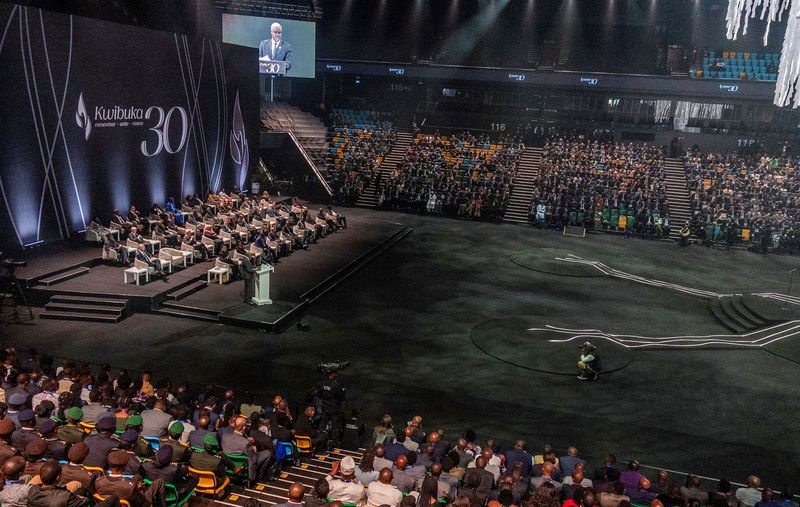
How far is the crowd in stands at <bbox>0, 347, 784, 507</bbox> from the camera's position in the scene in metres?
5.93

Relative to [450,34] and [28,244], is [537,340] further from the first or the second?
[450,34]

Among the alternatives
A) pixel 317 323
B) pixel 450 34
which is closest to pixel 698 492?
pixel 317 323

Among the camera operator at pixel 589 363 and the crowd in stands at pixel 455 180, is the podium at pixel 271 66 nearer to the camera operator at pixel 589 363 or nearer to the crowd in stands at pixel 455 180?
the crowd in stands at pixel 455 180

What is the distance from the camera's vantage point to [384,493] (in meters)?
6.33

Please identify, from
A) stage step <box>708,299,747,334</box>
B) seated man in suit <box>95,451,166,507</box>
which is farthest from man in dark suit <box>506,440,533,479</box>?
stage step <box>708,299,747,334</box>

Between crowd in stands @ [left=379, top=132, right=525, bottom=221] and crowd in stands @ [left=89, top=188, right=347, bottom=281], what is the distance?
7348mm

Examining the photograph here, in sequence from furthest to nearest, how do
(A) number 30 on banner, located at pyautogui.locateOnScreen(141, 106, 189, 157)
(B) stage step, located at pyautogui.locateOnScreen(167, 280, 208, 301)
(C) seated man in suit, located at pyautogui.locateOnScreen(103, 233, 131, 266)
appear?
(A) number 30 on banner, located at pyautogui.locateOnScreen(141, 106, 189, 157) → (C) seated man in suit, located at pyautogui.locateOnScreen(103, 233, 131, 266) → (B) stage step, located at pyautogui.locateOnScreen(167, 280, 208, 301)

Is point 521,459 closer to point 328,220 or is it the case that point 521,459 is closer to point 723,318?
point 723,318

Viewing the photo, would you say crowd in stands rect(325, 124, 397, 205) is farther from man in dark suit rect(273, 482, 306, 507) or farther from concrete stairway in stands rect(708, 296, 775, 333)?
man in dark suit rect(273, 482, 306, 507)

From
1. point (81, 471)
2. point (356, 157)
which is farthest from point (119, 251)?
point (356, 157)

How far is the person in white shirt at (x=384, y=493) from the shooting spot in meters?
6.31

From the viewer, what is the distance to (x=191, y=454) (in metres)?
7.04

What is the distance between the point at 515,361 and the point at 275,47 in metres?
25.0

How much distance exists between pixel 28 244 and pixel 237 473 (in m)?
12.6
